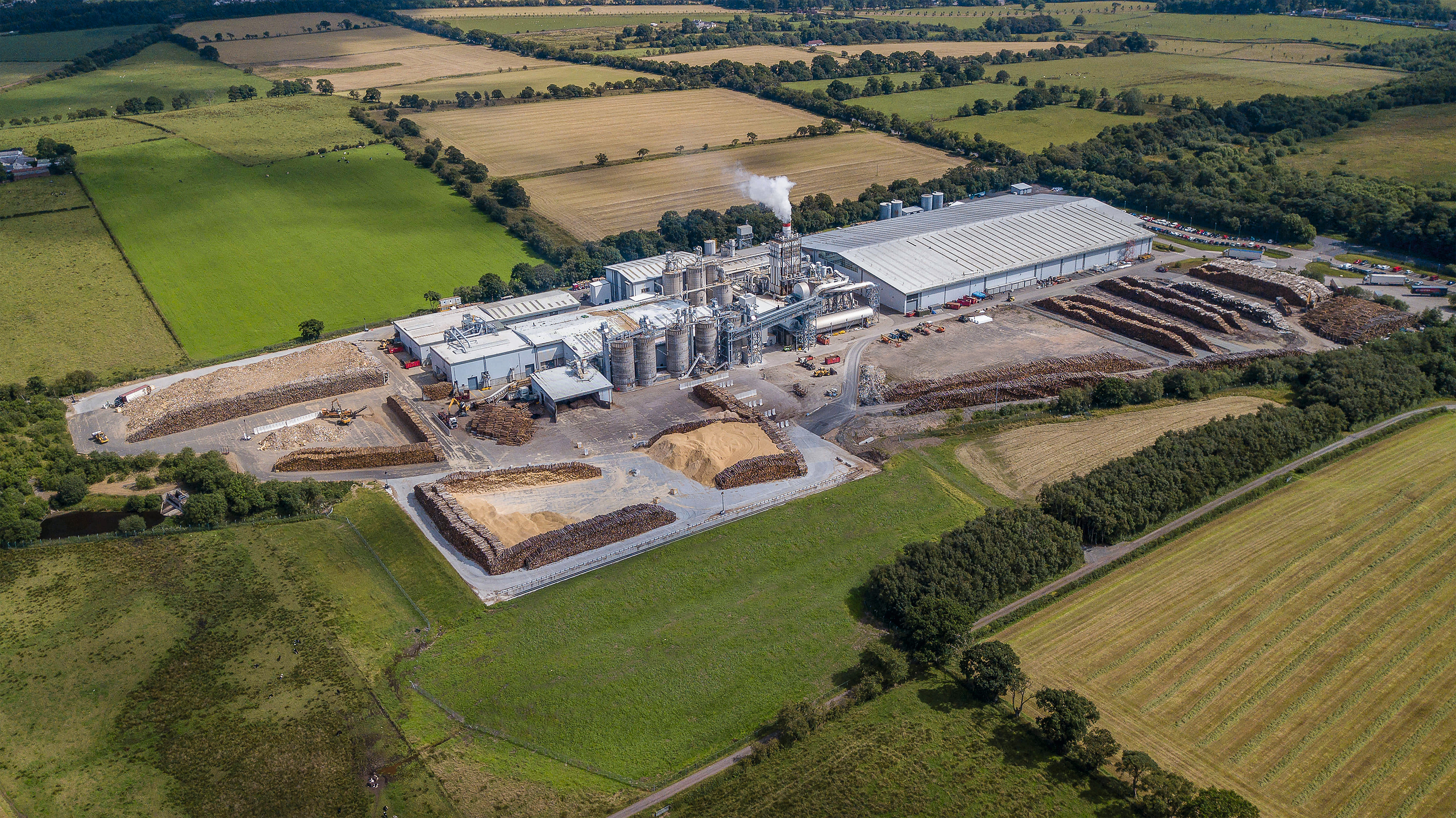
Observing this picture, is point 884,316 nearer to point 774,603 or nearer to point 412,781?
point 774,603

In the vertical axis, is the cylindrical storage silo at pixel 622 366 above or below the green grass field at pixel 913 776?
above

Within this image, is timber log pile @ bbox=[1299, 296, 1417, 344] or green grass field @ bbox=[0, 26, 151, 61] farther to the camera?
green grass field @ bbox=[0, 26, 151, 61]

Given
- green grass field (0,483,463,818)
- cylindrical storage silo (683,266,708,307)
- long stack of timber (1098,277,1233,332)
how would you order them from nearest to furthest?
green grass field (0,483,463,818), long stack of timber (1098,277,1233,332), cylindrical storage silo (683,266,708,307)

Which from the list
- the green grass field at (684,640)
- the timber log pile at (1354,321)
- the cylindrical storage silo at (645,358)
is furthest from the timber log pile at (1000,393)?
the timber log pile at (1354,321)

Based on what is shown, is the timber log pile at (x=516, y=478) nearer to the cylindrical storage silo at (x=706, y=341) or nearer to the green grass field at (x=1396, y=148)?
the cylindrical storage silo at (x=706, y=341)

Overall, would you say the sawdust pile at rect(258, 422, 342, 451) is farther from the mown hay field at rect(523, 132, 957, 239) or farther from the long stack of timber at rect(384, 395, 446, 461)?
the mown hay field at rect(523, 132, 957, 239)

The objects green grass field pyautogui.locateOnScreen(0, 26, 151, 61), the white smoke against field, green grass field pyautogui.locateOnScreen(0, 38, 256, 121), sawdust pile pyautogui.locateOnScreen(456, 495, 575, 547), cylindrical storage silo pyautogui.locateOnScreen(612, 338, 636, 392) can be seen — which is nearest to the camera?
sawdust pile pyautogui.locateOnScreen(456, 495, 575, 547)

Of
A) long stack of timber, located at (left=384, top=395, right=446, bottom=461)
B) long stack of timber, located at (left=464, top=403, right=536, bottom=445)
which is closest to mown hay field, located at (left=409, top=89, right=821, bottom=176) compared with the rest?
long stack of timber, located at (left=384, top=395, right=446, bottom=461)

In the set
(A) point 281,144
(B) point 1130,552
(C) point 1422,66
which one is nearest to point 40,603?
(B) point 1130,552
